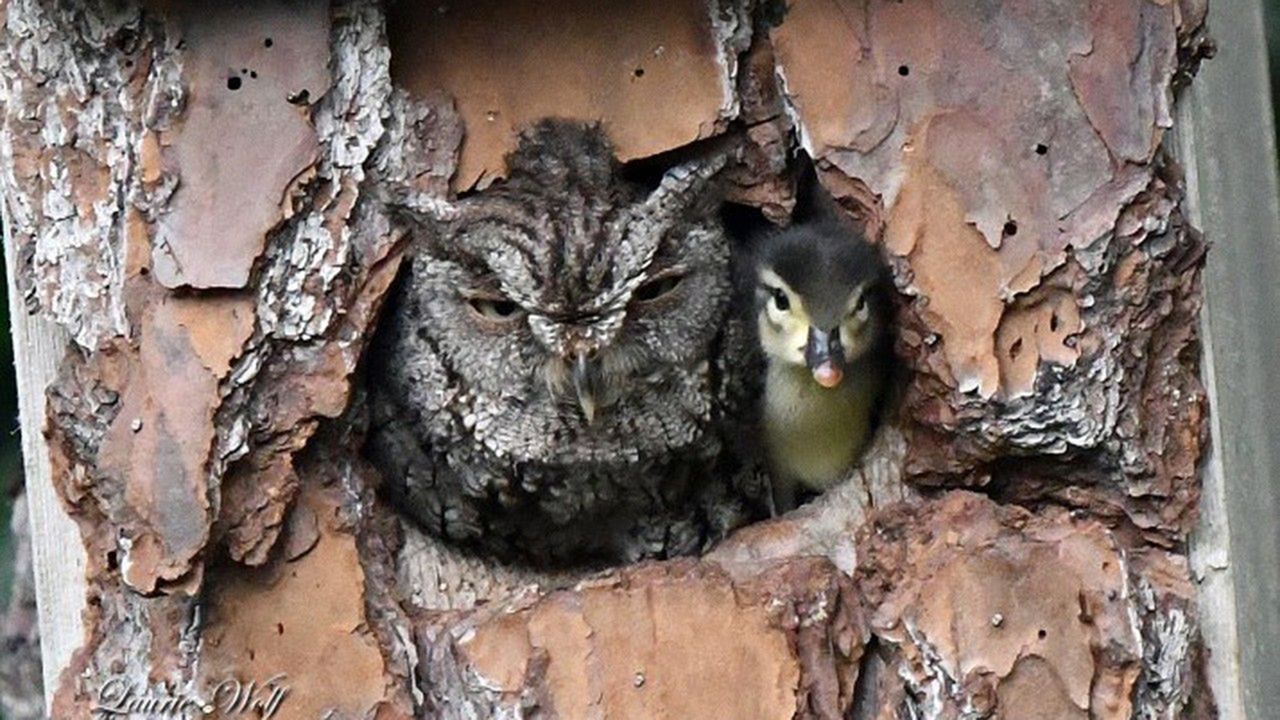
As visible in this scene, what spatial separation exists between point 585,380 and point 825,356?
361mm

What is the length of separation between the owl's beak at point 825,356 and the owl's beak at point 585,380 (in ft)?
1.06

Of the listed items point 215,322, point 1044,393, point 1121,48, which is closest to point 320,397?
point 215,322

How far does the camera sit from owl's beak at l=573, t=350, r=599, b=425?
A: 3392mm

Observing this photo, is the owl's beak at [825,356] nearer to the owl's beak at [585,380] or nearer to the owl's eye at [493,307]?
the owl's beak at [585,380]

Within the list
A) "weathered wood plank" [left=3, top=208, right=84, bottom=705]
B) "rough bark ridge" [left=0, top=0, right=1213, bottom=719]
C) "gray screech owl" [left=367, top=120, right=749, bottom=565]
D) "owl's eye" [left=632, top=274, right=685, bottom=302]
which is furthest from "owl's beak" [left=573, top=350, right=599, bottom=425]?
"weathered wood plank" [left=3, top=208, right=84, bottom=705]

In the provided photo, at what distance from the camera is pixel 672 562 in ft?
11.0

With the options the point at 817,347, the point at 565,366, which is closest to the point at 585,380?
the point at 565,366

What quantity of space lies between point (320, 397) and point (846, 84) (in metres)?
0.84

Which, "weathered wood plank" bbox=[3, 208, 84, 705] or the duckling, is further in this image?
the duckling

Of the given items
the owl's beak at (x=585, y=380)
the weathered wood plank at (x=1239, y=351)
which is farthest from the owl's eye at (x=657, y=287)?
the weathered wood plank at (x=1239, y=351)

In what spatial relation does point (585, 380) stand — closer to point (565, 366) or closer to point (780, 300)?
point (565, 366)

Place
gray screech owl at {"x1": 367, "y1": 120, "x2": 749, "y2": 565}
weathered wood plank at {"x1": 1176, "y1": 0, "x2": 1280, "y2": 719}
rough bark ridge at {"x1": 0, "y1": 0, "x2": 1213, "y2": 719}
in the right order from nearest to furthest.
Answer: rough bark ridge at {"x1": 0, "y1": 0, "x2": 1213, "y2": 719} < weathered wood plank at {"x1": 1176, "y1": 0, "x2": 1280, "y2": 719} < gray screech owl at {"x1": 367, "y1": 120, "x2": 749, "y2": 565}

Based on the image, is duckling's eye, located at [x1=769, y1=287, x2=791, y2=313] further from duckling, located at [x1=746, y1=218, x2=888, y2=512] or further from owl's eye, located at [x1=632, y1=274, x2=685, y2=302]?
owl's eye, located at [x1=632, y1=274, x2=685, y2=302]

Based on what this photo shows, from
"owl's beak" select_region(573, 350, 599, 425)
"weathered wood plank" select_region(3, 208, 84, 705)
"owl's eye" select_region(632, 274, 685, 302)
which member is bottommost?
"weathered wood plank" select_region(3, 208, 84, 705)
